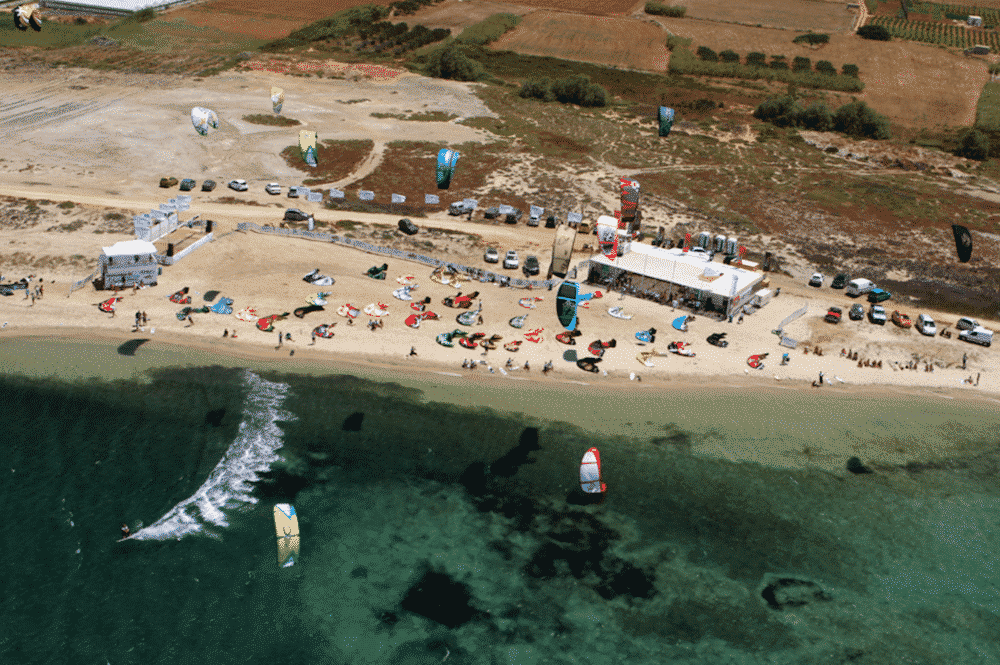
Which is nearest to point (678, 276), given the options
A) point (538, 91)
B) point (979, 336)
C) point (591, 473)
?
point (979, 336)

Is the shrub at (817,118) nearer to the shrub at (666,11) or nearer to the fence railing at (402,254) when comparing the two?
the shrub at (666,11)

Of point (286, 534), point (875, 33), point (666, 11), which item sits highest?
point (666, 11)

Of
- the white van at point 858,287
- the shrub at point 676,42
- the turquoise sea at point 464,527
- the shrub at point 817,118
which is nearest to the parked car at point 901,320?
the white van at point 858,287

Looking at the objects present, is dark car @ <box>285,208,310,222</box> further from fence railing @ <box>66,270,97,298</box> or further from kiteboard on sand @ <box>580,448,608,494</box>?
kiteboard on sand @ <box>580,448,608,494</box>

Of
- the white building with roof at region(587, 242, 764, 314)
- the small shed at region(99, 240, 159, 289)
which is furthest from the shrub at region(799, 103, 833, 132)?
the small shed at region(99, 240, 159, 289)

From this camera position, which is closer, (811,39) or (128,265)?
(128,265)

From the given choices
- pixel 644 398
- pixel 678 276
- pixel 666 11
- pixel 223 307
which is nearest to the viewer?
pixel 644 398

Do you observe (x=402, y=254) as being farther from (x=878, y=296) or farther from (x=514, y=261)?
(x=878, y=296)
